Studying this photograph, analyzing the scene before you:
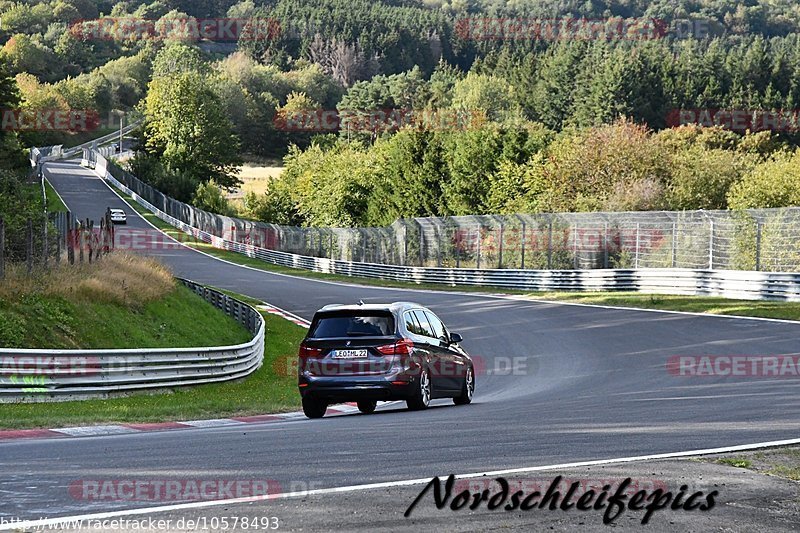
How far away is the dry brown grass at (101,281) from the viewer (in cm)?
2269

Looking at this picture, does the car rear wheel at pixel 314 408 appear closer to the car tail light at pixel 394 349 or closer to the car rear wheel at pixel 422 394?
the car rear wheel at pixel 422 394

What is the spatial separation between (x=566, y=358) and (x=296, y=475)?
17.3m

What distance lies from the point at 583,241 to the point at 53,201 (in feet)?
196

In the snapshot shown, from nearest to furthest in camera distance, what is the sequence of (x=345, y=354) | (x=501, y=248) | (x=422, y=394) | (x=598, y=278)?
(x=345, y=354) → (x=422, y=394) → (x=598, y=278) → (x=501, y=248)

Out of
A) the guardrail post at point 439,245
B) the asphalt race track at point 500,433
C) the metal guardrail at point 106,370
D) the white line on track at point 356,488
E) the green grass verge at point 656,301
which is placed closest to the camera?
the white line on track at point 356,488

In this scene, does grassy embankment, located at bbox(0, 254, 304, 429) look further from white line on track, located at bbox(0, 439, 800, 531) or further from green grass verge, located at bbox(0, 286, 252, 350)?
white line on track, located at bbox(0, 439, 800, 531)

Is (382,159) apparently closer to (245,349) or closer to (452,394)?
(245,349)

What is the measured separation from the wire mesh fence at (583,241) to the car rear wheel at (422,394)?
68.5 ft

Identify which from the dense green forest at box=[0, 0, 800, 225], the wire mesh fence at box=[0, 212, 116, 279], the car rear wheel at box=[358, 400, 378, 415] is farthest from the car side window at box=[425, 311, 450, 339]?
the dense green forest at box=[0, 0, 800, 225]

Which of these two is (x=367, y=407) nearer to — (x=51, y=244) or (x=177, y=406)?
(x=177, y=406)

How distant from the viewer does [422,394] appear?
51.6 ft

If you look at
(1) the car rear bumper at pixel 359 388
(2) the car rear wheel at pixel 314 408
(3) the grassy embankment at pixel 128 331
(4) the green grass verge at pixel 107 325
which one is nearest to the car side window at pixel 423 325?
(1) the car rear bumper at pixel 359 388

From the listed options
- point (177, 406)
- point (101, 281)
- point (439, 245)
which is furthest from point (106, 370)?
point (439, 245)

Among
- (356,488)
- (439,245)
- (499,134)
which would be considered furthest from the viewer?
(499,134)
